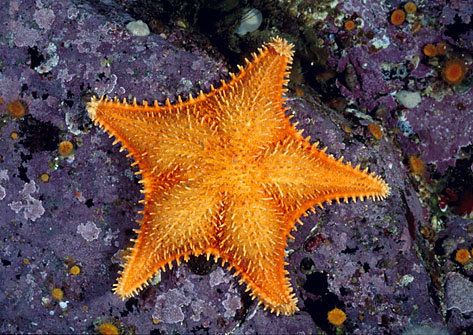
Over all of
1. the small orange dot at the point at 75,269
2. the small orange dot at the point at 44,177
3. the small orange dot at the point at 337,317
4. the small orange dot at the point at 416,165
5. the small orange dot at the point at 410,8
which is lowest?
the small orange dot at the point at 75,269

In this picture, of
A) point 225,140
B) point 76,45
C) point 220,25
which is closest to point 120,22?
point 76,45

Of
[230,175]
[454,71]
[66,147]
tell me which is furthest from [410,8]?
[66,147]

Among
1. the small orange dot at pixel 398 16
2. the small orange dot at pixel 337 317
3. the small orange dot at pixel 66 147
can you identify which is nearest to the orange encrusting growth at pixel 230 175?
the small orange dot at pixel 66 147

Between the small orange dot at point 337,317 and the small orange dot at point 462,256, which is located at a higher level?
the small orange dot at point 462,256

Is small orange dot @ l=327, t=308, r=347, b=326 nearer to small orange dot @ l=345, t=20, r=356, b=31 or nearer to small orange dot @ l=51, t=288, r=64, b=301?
small orange dot @ l=51, t=288, r=64, b=301

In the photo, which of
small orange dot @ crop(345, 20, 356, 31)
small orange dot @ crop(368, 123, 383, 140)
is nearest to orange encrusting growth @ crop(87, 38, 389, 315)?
small orange dot @ crop(368, 123, 383, 140)

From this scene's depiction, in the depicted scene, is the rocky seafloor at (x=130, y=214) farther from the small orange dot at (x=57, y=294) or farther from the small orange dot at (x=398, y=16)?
the small orange dot at (x=398, y=16)
